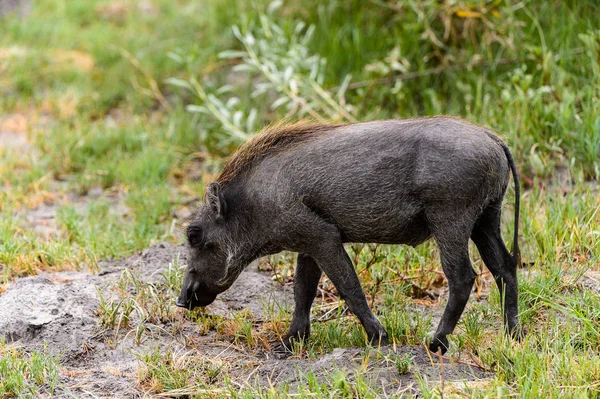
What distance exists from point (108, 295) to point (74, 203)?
2.31 meters

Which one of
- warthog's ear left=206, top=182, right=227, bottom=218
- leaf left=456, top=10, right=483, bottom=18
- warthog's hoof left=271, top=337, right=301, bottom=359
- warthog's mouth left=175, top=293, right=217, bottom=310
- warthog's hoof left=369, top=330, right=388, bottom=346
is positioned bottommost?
warthog's hoof left=271, top=337, right=301, bottom=359

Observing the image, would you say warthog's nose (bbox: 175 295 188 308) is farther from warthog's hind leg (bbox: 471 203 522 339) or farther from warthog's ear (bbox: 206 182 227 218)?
warthog's hind leg (bbox: 471 203 522 339)

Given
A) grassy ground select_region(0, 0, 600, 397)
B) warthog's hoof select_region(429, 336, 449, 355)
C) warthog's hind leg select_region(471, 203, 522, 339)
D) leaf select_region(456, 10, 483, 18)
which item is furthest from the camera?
leaf select_region(456, 10, 483, 18)

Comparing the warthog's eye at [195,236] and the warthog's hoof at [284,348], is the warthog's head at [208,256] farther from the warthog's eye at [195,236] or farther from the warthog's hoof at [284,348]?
the warthog's hoof at [284,348]

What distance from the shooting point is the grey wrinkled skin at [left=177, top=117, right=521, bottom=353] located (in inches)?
157

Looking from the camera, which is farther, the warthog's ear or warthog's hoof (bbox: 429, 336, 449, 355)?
the warthog's ear

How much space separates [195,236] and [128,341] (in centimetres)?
67

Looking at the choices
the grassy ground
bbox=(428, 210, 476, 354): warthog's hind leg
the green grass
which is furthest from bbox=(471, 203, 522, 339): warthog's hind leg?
the green grass

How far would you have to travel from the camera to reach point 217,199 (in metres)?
4.41

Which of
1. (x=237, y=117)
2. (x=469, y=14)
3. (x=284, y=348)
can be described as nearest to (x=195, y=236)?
(x=284, y=348)

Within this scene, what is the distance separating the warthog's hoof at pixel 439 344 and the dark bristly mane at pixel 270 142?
122cm

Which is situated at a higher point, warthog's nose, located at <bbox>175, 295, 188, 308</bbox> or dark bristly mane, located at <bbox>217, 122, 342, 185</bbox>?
dark bristly mane, located at <bbox>217, 122, 342, 185</bbox>

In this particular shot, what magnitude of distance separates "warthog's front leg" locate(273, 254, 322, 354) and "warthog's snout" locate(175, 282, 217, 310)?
0.46 meters

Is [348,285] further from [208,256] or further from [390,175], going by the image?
[208,256]
